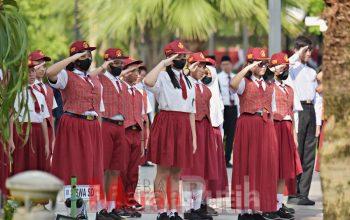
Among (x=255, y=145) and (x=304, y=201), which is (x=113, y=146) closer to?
(x=255, y=145)

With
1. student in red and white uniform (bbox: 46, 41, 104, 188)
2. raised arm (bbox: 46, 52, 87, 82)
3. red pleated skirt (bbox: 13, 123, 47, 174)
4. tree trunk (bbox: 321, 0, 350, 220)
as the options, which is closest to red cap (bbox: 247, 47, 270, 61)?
student in red and white uniform (bbox: 46, 41, 104, 188)

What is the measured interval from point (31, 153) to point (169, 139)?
159 cm

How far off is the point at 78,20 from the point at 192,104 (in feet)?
88.6

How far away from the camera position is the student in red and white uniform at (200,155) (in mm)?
15734

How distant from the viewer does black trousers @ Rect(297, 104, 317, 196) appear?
17.7m

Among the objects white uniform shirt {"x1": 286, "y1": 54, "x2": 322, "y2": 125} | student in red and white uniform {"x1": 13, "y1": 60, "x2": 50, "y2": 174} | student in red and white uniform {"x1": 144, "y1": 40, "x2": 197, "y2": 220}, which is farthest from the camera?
white uniform shirt {"x1": 286, "y1": 54, "x2": 322, "y2": 125}

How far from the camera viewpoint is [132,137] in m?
16.1

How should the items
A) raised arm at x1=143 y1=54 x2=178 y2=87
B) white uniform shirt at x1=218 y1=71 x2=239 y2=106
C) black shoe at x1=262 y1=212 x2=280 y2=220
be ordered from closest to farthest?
1. raised arm at x1=143 y1=54 x2=178 y2=87
2. black shoe at x1=262 y1=212 x2=280 y2=220
3. white uniform shirt at x1=218 y1=71 x2=239 y2=106

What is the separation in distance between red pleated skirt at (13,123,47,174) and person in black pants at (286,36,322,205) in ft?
12.9

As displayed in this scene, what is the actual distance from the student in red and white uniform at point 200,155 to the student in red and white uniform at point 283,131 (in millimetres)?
822

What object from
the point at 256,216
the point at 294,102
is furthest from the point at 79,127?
the point at 294,102

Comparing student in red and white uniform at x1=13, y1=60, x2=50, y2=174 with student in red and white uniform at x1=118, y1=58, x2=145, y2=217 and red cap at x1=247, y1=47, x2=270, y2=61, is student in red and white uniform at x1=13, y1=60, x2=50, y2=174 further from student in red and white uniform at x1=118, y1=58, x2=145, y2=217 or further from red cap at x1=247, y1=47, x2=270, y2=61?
red cap at x1=247, y1=47, x2=270, y2=61

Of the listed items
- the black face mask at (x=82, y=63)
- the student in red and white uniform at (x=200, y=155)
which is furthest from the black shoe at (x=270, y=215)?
the black face mask at (x=82, y=63)

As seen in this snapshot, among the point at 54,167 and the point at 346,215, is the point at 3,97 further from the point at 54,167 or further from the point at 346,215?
the point at 346,215
